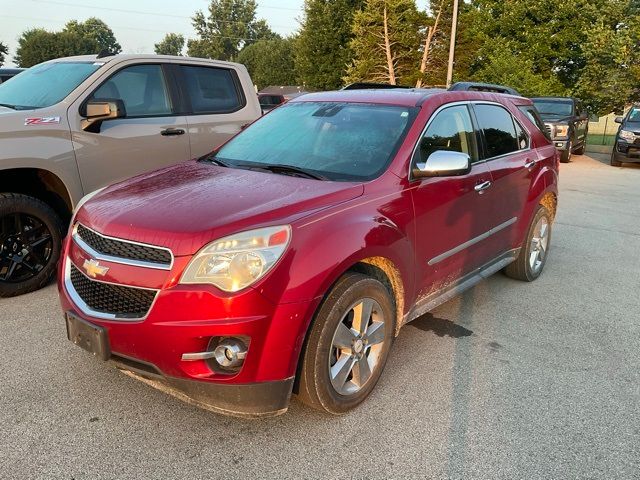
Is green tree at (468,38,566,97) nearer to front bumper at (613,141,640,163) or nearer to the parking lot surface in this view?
front bumper at (613,141,640,163)

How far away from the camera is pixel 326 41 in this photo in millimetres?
44594

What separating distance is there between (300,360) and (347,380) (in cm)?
44

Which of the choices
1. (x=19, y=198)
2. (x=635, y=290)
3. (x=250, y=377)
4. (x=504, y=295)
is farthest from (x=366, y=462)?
(x=635, y=290)

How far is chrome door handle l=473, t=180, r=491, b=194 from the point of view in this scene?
388 centimetres

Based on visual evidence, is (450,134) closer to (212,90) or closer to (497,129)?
(497,129)

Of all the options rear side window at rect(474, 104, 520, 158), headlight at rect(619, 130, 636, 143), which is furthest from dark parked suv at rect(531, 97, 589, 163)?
rear side window at rect(474, 104, 520, 158)

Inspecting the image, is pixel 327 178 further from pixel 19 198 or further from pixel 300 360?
pixel 19 198

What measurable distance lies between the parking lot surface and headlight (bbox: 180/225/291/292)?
0.85 metres

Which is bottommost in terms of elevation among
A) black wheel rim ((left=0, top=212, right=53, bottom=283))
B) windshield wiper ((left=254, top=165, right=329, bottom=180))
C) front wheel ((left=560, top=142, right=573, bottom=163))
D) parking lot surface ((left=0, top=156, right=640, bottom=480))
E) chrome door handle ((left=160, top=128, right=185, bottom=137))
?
front wheel ((left=560, top=142, right=573, bottom=163))

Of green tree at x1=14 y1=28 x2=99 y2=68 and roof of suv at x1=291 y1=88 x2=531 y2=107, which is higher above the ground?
green tree at x1=14 y1=28 x2=99 y2=68

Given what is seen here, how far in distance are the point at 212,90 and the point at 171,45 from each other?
393ft

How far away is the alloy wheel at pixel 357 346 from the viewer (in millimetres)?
2781

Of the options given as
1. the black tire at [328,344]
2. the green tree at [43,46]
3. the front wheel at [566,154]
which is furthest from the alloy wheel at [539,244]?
the green tree at [43,46]

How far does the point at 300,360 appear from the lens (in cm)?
261
